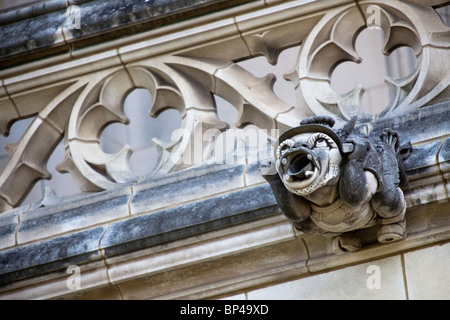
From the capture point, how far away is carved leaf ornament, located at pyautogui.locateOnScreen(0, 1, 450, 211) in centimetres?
595

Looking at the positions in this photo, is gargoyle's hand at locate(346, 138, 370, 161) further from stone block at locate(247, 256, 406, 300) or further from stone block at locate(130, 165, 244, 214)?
stone block at locate(130, 165, 244, 214)

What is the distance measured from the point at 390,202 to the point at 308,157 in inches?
13.6

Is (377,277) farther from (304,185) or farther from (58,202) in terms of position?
(58,202)

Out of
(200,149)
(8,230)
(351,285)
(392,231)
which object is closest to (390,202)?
(392,231)

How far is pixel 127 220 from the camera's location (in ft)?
19.7

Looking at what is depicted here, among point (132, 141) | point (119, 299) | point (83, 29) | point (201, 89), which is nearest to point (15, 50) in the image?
point (83, 29)

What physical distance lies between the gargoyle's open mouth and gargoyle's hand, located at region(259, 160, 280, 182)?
0.09 m

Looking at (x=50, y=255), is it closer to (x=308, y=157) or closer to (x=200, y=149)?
(x=200, y=149)

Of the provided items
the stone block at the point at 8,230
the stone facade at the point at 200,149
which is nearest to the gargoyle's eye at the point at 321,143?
the stone facade at the point at 200,149

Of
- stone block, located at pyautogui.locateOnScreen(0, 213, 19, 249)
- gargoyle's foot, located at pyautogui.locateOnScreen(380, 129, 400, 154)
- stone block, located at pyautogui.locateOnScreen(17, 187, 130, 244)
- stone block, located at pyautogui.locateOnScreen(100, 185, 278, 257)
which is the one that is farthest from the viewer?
stone block, located at pyautogui.locateOnScreen(0, 213, 19, 249)

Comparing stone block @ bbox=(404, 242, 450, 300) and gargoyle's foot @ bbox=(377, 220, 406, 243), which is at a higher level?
gargoyle's foot @ bbox=(377, 220, 406, 243)

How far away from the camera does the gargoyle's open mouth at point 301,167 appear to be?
17.4ft

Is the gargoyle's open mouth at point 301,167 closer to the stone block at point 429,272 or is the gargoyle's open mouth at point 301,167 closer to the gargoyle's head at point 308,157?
the gargoyle's head at point 308,157

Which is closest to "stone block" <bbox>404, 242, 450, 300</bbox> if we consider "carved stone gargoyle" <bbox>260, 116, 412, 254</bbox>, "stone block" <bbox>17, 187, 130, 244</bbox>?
"carved stone gargoyle" <bbox>260, 116, 412, 254</bbox>
